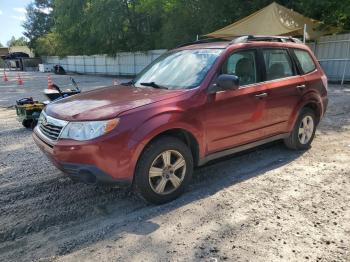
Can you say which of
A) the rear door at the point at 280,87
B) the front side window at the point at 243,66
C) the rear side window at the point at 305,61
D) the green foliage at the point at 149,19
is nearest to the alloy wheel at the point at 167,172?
the front side window at the point at 243,66

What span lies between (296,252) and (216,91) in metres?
2.06

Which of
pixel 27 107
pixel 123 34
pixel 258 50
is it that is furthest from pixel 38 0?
pixel 258 50

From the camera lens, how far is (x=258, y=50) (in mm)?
4977

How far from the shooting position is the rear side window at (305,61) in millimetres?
5623

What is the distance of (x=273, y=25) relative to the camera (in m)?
14.6

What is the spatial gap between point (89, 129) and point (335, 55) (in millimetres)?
15723

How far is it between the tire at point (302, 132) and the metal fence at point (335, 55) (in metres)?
10.8

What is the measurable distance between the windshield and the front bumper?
1.34 m

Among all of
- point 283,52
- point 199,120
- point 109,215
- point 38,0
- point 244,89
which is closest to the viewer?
point 109,215

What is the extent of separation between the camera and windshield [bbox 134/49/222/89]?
4.38m

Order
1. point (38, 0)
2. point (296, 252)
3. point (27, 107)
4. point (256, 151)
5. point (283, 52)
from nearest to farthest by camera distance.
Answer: point (296, 252), point (283, 52), point (256, 151), point (27, 107), point (38, 0)

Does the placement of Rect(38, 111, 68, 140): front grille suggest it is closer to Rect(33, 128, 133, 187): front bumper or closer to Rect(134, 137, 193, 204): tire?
Rect(33, 128, 133, 187): front bumper

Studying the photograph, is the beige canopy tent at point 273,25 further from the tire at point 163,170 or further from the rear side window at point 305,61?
the tire at point 163,170

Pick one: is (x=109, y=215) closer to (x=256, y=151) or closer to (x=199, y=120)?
(x=199, y=120)
